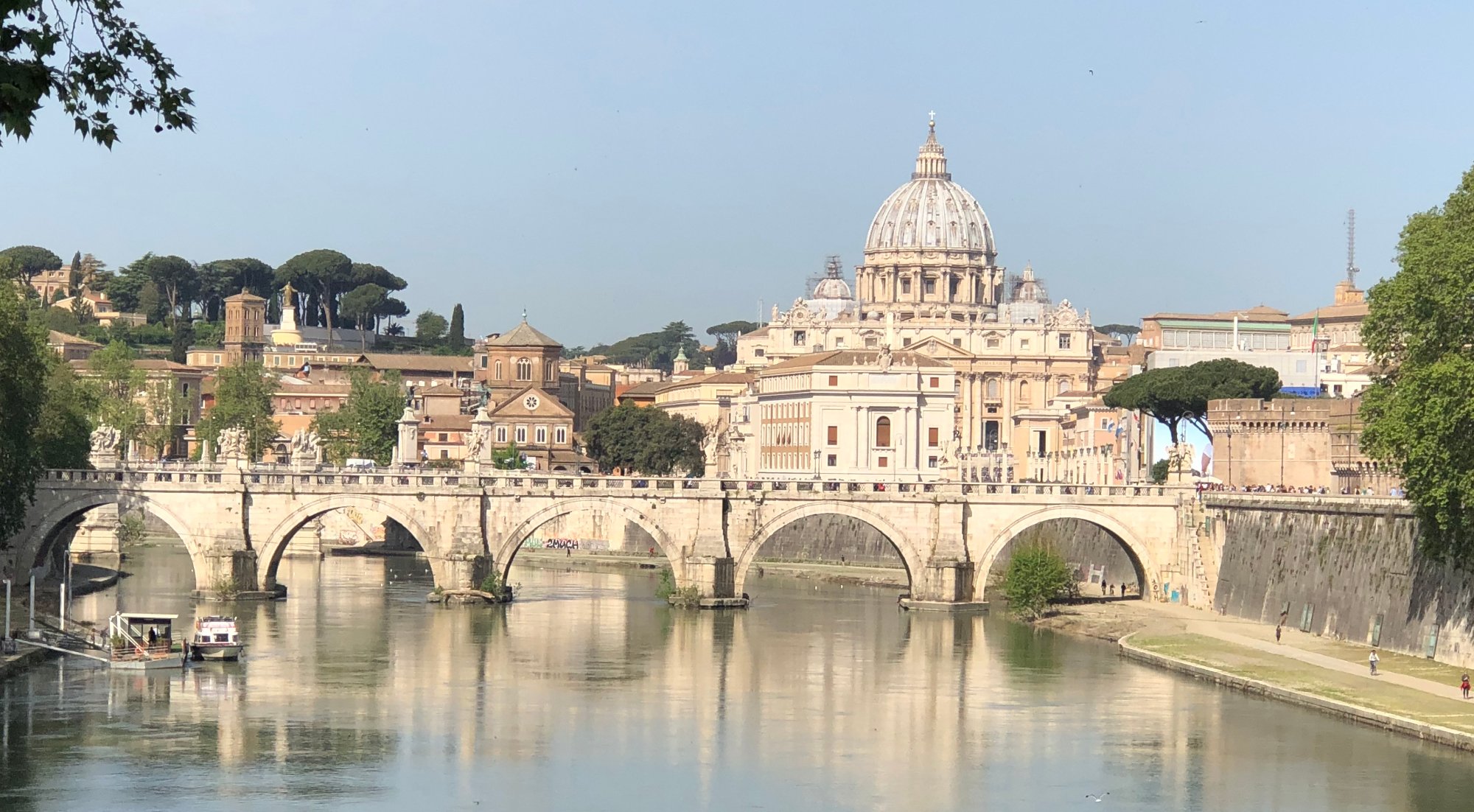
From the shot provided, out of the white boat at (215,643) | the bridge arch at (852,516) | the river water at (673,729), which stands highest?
the bridge arch at (852,516)

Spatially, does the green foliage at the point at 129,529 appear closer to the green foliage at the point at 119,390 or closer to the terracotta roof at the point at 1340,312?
the green foliage at the point at 119,390

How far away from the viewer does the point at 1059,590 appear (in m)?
75.1

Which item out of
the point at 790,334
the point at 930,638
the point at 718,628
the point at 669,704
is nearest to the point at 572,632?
the point at 718,628

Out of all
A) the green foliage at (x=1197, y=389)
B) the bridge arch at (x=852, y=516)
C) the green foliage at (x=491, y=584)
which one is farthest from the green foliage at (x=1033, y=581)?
the green foliage at (x=1197, y=389)

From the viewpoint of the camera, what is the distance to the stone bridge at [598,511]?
74.6m

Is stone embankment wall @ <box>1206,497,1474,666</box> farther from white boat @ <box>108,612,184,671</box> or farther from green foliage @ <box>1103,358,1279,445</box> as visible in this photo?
green foliage @ <box>1103,358,1279,445</box>

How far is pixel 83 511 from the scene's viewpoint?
7594 centimetres

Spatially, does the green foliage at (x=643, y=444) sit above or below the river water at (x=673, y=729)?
above

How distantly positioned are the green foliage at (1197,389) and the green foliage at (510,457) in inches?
1353

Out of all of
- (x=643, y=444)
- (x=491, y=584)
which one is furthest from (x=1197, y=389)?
(x=643, y=444)

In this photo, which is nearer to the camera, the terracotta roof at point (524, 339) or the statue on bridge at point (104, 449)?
the statue on bridge at point (104, 449)

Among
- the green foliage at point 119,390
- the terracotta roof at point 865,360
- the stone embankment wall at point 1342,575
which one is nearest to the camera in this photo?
the stone embankment wall at point 1342,575

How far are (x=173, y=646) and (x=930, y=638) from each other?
21.5 m

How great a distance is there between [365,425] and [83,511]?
56.5m
